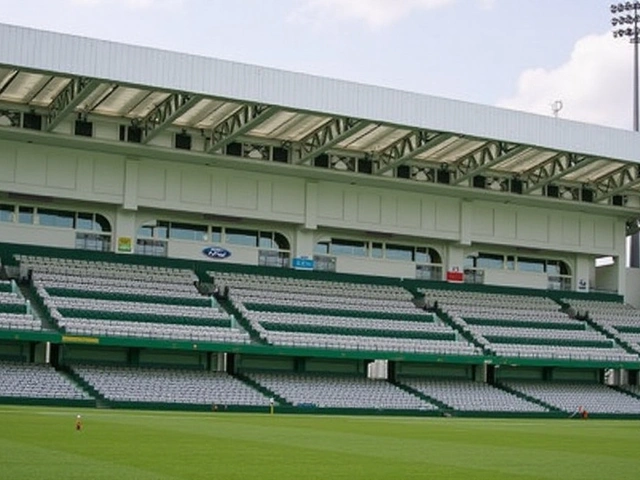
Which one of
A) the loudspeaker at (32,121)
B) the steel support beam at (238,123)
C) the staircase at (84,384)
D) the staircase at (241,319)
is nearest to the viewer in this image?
the staircase at (84,384)

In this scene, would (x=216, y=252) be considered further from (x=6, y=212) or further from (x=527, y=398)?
(x=527, y=398)

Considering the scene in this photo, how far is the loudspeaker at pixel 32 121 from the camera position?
1971 inches

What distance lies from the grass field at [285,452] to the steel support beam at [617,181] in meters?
31.5

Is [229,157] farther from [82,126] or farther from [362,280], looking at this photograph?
[362,280]

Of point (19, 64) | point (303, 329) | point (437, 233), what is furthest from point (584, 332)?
point (19, 64)

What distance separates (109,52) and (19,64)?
3.72m

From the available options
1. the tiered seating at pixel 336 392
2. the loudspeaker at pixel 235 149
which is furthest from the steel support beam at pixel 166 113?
the tiered seating at pixel 336 392

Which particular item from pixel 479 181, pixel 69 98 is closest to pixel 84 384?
pixel 69 98

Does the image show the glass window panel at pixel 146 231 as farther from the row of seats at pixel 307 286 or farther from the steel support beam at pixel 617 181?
the steel support beam at pixel 617 181

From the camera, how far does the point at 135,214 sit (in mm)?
54469

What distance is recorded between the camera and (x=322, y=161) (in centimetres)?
5703

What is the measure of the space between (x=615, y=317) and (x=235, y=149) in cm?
2594

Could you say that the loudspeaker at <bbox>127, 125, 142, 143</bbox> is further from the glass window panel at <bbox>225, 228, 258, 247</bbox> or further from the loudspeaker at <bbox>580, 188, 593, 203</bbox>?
the loudspeaker at <bbox>580, 188, 593, 203</bbox>

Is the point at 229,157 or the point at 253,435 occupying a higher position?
the point at 229,157
